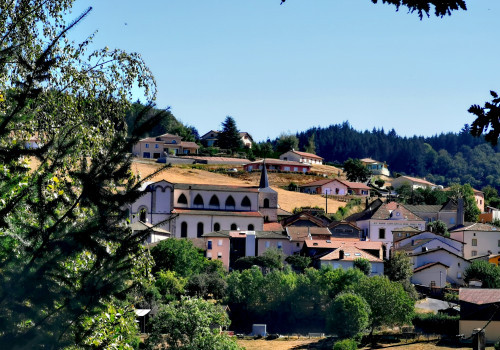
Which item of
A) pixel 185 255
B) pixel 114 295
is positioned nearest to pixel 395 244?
pixel 185 255

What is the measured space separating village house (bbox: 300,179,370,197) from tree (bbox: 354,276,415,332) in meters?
43.6

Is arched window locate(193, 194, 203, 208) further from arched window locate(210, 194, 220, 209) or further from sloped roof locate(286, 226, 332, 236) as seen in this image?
sloped roof locate(286, 226, 332, 236)

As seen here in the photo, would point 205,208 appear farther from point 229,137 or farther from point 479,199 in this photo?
point 229,137

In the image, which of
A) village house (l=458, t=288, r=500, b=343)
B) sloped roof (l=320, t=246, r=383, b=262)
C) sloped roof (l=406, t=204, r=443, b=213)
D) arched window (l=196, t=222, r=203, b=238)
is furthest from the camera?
sloped roof (l=406, t=204, r=443, b=213)

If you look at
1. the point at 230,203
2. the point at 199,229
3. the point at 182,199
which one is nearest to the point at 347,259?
the point at 199,229

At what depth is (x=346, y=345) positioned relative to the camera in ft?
154

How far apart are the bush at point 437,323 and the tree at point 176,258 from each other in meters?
14.7

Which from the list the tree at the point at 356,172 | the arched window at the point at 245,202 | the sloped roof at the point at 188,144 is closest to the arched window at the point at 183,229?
the arched window at the point at 245,202

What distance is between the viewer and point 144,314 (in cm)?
4859

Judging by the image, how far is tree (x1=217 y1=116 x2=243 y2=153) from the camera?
131m

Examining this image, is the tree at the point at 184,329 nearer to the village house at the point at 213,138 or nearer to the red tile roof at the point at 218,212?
the red tile roof at the point at 218,212

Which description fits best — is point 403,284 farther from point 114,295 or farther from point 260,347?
point 114,295

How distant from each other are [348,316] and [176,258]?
12.6m

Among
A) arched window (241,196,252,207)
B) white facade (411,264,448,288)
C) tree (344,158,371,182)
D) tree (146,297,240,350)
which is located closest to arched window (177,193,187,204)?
arched window (241,196,252,207)
